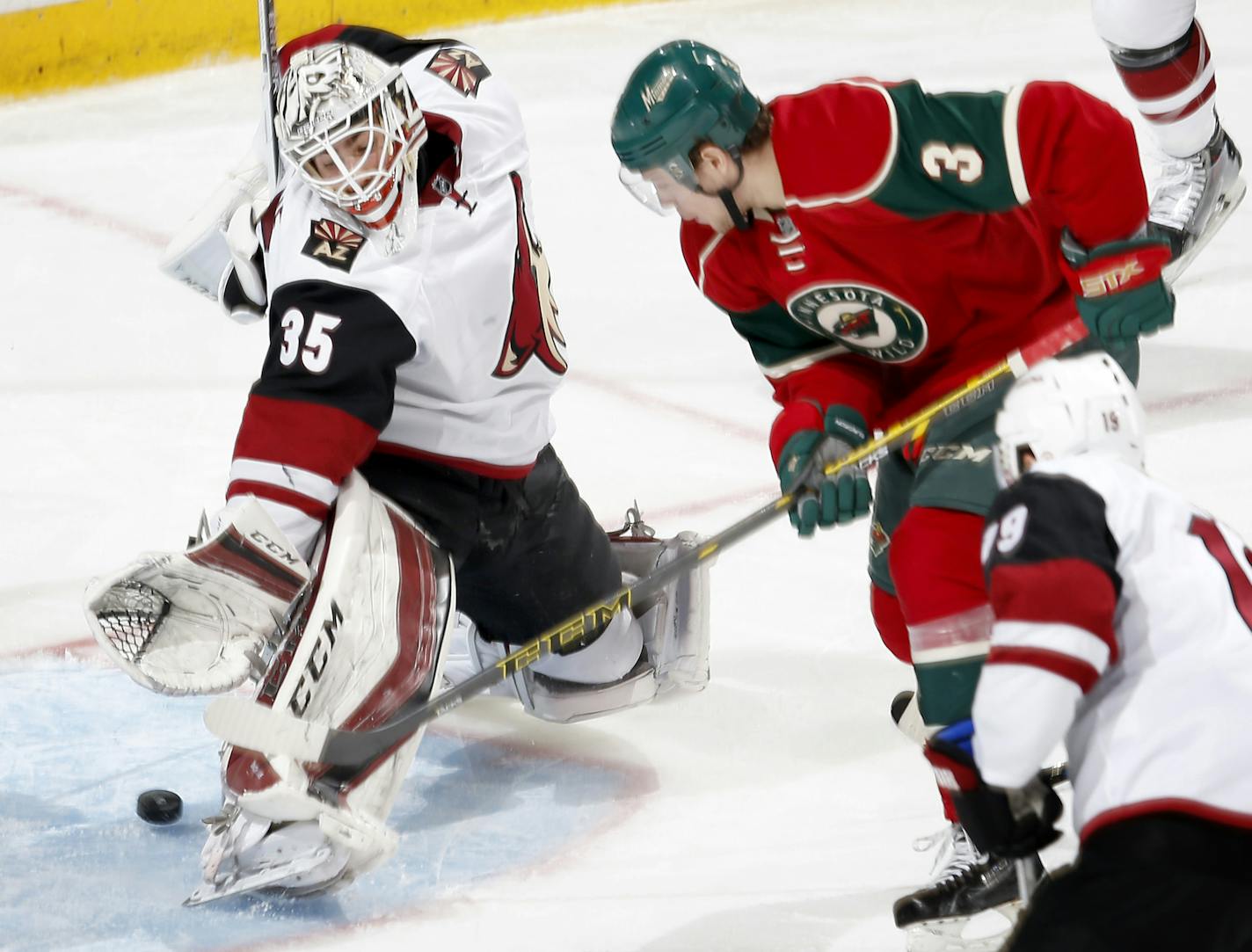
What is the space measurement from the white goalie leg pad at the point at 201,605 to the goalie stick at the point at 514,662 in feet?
0.21

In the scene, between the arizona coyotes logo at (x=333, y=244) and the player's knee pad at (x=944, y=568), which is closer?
the player's knee pad at (x=944, y=568)

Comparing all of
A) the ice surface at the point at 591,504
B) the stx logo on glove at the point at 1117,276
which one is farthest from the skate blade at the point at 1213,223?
the stx logo on glove at the point at 1117,276

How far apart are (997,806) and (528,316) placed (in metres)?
1.08

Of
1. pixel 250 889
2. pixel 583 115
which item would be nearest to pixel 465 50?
pixel 250 889

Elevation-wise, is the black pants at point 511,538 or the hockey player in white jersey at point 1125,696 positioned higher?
the hockey player in white jersey at point 1125,696

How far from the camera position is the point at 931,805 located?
2.48 metres

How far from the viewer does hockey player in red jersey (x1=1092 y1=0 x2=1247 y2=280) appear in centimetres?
335

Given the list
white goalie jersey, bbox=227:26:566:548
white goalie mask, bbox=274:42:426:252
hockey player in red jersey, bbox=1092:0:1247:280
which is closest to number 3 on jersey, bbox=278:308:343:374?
white goalie jersey, bbox=227:26:566:548

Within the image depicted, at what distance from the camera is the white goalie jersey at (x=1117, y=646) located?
4.82ft

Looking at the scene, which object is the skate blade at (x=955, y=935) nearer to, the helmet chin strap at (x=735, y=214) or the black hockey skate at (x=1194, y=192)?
the helmet chin strap at (x=735, y=214)

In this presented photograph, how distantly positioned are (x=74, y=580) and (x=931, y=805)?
1631 millimetres

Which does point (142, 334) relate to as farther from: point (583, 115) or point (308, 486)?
point (308, 486)

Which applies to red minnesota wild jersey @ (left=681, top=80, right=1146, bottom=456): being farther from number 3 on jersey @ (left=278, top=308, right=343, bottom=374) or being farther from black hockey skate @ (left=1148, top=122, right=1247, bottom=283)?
black hockey skate @ (left=1148, top=122, right=1247, bottom=283)

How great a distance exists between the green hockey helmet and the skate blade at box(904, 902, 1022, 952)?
94cm
